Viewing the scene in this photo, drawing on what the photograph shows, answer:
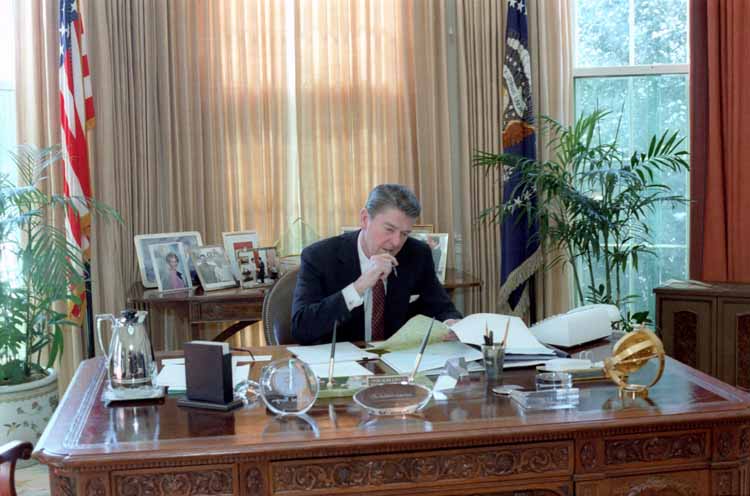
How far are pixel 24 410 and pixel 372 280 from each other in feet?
6.08

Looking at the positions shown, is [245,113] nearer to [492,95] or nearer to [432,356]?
[492,95]

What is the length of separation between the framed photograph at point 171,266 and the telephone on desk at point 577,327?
80.6 inches

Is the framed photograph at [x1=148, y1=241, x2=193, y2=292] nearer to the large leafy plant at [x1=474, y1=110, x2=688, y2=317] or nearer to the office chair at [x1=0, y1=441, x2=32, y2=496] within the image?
the large leafy plant at [x1=474, y1=110, x2=688, y2=317]

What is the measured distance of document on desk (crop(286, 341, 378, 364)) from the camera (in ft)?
7.15

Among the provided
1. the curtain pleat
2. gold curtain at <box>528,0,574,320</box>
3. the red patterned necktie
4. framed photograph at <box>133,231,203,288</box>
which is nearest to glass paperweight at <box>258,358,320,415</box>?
the red patterned necktie

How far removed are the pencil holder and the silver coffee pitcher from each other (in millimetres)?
822

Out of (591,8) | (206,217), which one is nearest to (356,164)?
(206,217)

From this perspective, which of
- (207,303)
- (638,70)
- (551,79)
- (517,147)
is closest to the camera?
(207,303)

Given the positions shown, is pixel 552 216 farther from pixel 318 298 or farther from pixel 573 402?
pixel 573 402

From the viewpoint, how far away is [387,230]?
8.47 feet

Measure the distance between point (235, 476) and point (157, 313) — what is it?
8.99 feet

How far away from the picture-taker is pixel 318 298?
256 cm

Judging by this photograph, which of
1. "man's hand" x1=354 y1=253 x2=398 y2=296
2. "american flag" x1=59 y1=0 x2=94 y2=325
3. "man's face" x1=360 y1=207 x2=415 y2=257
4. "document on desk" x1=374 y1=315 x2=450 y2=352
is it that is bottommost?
"document on desk" x1=374 y1=315 x2=450 y2=352

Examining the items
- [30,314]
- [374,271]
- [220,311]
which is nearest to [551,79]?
[220,311]
